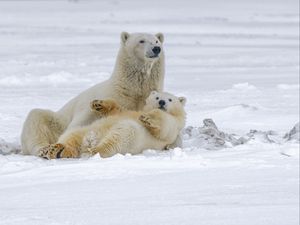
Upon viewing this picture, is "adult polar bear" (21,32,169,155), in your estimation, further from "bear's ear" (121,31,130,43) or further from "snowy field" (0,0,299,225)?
"snowy field" (0,0,299,225)

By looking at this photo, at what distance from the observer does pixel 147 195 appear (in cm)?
345

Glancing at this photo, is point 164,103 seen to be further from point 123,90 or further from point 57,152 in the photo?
point 57,152

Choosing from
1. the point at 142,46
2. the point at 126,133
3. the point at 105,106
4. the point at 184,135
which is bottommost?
the point at 184,135

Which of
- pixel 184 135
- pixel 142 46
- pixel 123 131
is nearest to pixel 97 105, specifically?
pixel 123 131

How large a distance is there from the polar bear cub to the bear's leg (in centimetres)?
29

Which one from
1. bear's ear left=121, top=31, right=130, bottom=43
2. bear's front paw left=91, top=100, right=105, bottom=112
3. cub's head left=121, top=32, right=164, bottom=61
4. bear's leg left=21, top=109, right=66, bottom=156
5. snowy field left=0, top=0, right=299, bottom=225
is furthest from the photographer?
bear's ear left=121, top=31, right=130, bottom=43

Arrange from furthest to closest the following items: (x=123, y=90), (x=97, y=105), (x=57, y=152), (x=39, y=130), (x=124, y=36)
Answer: (x=124, y=36) → (x=123, y=90) → (x=39, y=130) → (x=97, y=105) → (x=57, y=152)

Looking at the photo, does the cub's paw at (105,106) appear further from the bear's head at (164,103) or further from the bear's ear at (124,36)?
the bear's ear at (124,36)

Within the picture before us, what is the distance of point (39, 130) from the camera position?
17.6 feet

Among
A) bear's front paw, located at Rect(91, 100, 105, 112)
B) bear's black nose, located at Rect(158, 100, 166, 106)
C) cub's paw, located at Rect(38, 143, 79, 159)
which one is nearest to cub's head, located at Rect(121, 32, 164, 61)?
bear's black nose, located at Rect(158, 100, 166, 106)

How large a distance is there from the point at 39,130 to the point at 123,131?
29.5 inches

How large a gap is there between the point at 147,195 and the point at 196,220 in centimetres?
53

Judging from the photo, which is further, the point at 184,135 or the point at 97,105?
the point at 184,135

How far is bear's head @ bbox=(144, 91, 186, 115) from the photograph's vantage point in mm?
5192
